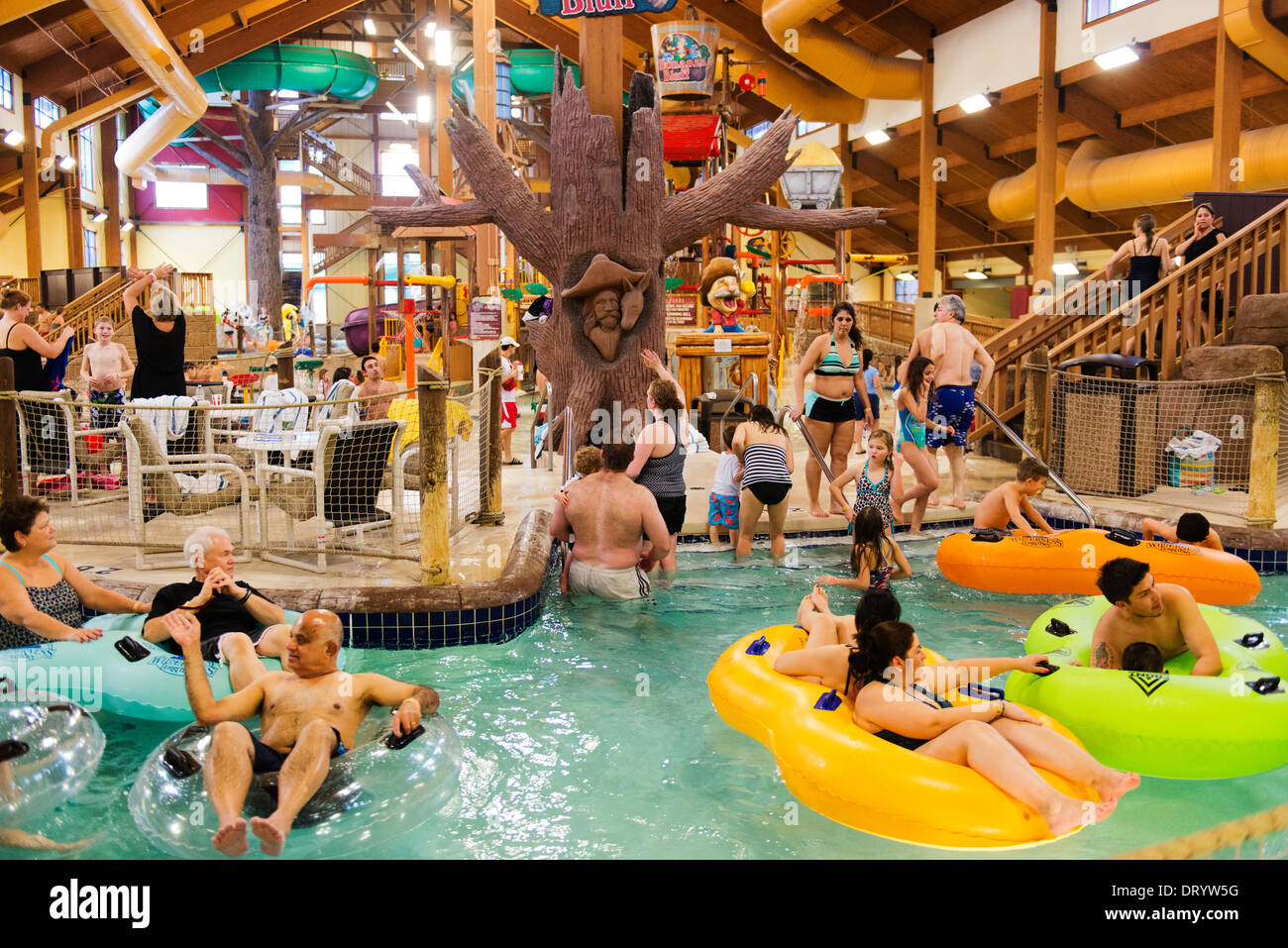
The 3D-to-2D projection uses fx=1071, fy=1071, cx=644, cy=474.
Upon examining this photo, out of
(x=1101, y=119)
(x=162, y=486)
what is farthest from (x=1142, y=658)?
(x=1101, y=119)

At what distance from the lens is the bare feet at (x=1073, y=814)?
3.22m

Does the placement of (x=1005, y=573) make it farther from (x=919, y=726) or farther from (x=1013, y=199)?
(x=1013, y=199)

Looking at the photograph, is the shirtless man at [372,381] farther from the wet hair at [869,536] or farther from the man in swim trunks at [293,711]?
the man in swim trunks at [293,711]

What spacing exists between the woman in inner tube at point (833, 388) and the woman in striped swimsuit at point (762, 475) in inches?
23.1

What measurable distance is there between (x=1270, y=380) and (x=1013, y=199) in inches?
472

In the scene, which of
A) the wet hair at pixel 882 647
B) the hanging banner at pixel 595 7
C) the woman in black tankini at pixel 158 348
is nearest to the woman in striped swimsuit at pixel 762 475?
the hanging banner at pixel 595 7

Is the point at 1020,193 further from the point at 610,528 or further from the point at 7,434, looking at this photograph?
the point at 7,434

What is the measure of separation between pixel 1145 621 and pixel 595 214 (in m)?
4.09

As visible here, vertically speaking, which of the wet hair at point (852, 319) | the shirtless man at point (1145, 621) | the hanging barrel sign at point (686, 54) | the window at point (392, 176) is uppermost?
the window at point (392, 176)

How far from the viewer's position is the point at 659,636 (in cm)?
563

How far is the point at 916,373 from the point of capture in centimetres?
728

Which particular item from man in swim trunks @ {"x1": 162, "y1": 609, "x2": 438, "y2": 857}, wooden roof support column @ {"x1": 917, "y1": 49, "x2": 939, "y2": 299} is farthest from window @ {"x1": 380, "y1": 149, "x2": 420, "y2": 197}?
man in swim trunks @ {"x1": 162, "y1": 609, "x2": 438, "y2": 857}

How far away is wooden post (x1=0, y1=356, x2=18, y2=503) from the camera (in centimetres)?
541

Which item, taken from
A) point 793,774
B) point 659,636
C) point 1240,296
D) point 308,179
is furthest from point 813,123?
point 793,774
